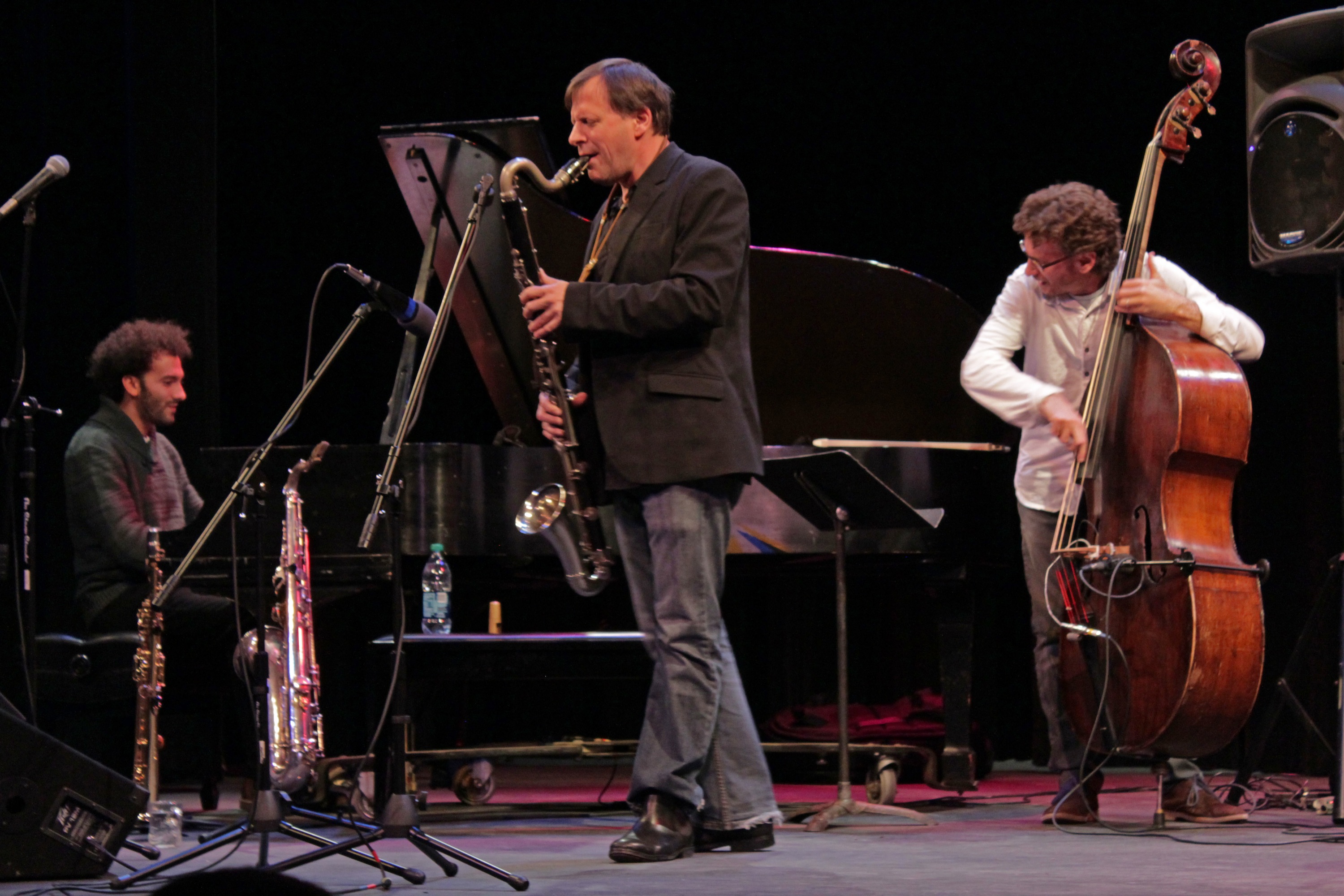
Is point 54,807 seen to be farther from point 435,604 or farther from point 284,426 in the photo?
point 435,604

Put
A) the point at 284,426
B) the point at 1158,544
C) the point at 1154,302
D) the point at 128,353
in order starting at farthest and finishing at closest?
1. the point at 128,353
2. the point at 1154,302
3. the point at 1158,544
4. the point at 284,426

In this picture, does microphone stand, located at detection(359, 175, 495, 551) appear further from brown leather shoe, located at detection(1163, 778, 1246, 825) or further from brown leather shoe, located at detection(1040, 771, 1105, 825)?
brown leather shoe, located at detection(1163, 778, 1246, 825)

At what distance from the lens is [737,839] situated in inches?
136

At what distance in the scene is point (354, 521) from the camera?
182 inches

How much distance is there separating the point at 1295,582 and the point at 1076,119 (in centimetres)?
215

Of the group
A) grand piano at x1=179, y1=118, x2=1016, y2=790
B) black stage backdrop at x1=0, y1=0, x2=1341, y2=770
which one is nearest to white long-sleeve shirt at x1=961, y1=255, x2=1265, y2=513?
grand piano at x1=179, y1=118, x2=1016, y2=790

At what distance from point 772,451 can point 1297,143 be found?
182cm

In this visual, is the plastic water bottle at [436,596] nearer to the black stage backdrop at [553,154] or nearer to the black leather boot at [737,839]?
the black leather boot at [737,839]

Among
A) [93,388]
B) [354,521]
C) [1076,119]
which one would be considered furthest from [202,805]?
[1076,119]

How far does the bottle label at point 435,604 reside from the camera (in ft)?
16.3

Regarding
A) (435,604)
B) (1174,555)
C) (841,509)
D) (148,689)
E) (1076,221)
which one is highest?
(1076,221)

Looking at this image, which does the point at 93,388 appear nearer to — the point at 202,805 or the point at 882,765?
the point at 202,805

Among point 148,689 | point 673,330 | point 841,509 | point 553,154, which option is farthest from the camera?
point 553,154

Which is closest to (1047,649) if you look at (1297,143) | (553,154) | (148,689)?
(1297,143)
